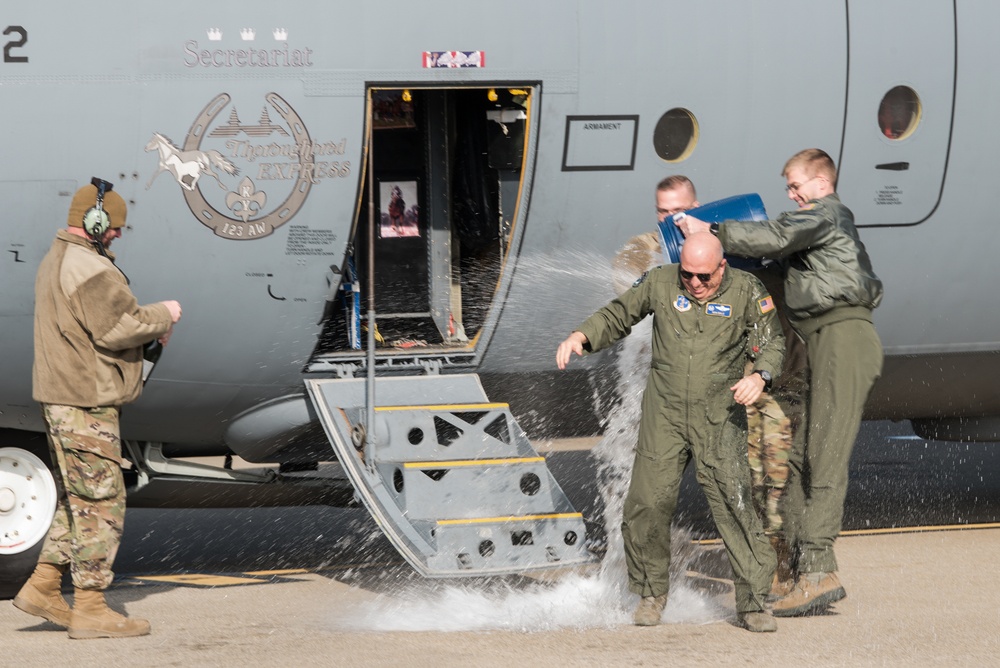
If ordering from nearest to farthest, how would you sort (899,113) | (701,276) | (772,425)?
(701,276), (772,425), (899,113)

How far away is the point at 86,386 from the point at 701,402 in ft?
8.73

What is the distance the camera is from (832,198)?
6.59m

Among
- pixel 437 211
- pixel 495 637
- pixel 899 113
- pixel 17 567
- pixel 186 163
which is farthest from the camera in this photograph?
pixel 437 211

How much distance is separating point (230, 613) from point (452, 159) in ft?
9.54

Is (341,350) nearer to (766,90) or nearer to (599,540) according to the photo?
(599,540)

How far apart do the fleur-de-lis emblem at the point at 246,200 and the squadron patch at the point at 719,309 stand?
85.6 inches

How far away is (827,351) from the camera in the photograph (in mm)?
6574

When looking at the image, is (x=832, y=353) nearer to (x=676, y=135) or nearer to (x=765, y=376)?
(x=765, y=376)

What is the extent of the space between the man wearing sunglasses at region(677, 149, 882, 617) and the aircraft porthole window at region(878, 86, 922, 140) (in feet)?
3.09

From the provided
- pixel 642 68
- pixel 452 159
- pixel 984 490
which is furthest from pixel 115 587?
pixel 984 490

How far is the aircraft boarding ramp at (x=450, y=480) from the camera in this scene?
6441mm

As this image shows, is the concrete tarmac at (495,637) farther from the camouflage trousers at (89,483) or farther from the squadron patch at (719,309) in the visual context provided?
the squadron patch at (719,309)

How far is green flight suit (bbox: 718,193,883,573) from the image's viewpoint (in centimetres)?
650

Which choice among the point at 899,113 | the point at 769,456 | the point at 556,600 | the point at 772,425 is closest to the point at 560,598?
the point at 556,600
